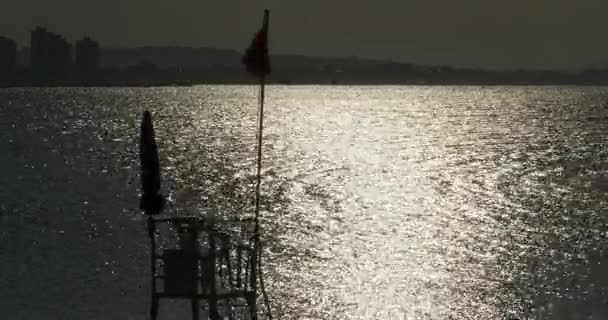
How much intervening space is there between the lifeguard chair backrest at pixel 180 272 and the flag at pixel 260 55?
4.45m

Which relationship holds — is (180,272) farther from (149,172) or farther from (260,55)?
(260,55)

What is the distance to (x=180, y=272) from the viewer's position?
2558 centimetres

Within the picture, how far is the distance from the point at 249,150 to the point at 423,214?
181ft

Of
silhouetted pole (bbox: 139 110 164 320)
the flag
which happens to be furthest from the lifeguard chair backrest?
the flag

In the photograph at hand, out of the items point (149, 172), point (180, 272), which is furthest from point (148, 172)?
point (180, 272)

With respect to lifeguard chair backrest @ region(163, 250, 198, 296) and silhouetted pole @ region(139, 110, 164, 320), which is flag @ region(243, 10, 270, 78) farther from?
lifeguard chair backrest @ region(163, 250, 198, 296)

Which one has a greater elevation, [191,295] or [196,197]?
[191,295]

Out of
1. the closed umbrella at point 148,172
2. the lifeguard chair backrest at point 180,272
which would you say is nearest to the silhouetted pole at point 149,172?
the closed umbrella at point 148,172

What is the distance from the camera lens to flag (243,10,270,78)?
24.6 m

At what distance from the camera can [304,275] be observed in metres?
43.4

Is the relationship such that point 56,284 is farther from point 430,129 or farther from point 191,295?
point 430,129

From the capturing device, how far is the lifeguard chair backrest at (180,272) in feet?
82.6

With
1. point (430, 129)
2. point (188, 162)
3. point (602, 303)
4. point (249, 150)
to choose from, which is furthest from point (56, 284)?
point (430, 129)

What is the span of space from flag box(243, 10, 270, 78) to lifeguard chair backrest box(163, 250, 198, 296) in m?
4.45
